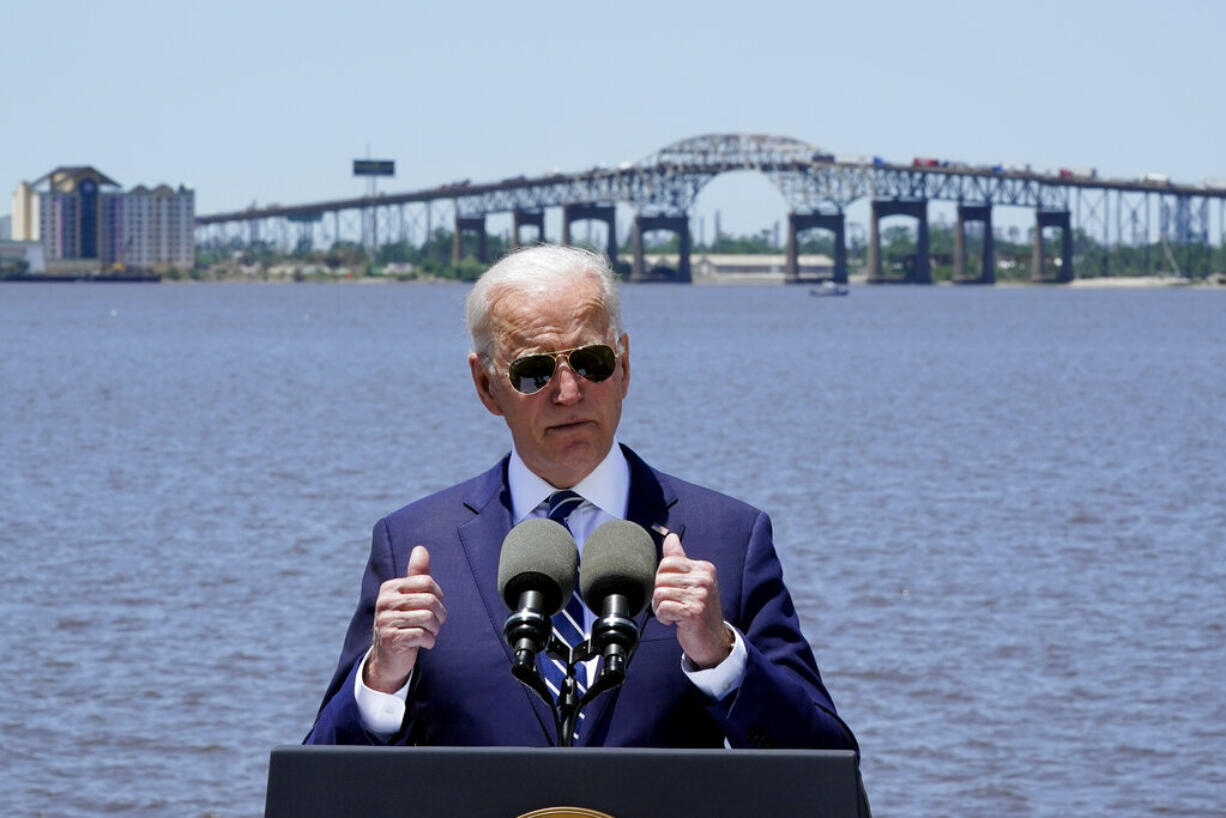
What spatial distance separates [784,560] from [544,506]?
15795 millimetres

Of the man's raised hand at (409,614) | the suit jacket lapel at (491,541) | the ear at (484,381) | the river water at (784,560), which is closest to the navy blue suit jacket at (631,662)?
the suit jacket lapel at (491,541)

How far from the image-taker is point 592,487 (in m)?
3.81

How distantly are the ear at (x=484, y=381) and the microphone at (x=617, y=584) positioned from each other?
0.64m

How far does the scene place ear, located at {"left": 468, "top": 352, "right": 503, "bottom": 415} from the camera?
3863mm

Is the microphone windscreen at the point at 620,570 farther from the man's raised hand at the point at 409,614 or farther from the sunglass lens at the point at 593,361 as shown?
the sunglass lens at the point at 593,361

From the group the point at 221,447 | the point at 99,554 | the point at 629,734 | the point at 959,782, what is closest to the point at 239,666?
the point at 959,782

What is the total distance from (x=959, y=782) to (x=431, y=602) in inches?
315

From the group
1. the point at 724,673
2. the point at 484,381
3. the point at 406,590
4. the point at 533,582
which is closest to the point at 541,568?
Answer: the point at 533,582

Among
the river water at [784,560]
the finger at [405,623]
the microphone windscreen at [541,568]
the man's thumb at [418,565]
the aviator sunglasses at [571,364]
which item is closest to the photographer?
the microphone windscreen at [541,568]

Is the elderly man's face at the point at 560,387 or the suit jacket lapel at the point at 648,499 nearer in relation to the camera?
the elderly man's face at the point at 560,387

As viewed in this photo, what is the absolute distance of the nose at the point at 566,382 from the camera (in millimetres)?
3662

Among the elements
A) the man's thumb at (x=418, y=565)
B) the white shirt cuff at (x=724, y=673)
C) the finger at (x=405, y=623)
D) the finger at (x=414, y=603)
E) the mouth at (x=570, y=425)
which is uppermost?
the mouth at (x=570, y=425)

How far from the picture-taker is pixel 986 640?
15.3 meters

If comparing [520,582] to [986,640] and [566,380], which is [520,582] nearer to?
[566,380]
